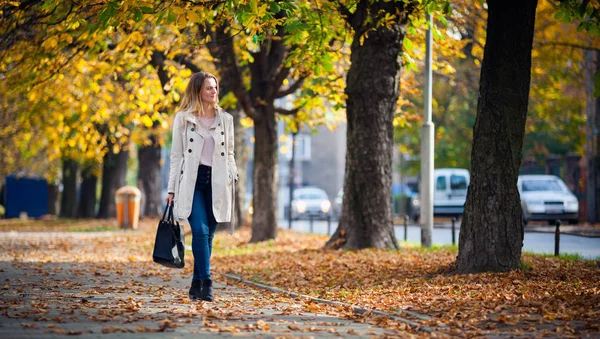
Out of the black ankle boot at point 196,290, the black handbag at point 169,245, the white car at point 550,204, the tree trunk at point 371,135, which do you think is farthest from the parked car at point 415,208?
the black handbag at point 169,245

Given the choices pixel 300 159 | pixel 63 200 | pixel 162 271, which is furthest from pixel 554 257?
pixel 300 159

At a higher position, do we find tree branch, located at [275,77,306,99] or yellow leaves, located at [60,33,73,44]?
tree branch, located at [275,77,306,99]

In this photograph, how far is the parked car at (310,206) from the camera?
49219mm

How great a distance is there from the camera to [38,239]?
24141 mm

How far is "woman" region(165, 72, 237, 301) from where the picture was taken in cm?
927

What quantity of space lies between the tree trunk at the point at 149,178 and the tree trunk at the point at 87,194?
10.6 ft

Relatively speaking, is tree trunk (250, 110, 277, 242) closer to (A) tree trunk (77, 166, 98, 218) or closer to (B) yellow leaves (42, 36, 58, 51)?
(B) yellow leaves (42, 36, 58, 51)

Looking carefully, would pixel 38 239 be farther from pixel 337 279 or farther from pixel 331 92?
pixel 337 279

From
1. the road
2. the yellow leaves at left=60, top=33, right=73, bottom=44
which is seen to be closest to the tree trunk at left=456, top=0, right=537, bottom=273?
the road

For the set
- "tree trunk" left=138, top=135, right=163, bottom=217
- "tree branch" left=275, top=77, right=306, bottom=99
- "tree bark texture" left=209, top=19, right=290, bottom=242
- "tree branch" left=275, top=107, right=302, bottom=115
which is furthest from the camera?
"tree trunk" left=138, top=135, right=163, bottom=217

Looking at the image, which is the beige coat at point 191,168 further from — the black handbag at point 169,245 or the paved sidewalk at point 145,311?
the paved sidewalk at point 145,311

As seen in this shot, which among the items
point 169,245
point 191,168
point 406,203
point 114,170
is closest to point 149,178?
point 114,170

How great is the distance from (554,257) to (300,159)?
6435cm

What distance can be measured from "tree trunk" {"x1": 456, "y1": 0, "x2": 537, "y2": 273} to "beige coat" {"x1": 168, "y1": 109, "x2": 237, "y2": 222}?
3729 millimetres
